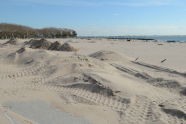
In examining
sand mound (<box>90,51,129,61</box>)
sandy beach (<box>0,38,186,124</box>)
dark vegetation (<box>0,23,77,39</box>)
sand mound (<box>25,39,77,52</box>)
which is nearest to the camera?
sandy beach (<box>0,38,186,124</box>)

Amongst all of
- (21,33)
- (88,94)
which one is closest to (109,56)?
(88,94)

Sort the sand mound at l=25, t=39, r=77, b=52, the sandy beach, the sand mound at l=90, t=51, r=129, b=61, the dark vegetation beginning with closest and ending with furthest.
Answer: the sandy beach
the sand mound at l=90, t=51, r=129, b=61
the sand mound at l=25, t=39, r=77, b=52
the dark vegetation

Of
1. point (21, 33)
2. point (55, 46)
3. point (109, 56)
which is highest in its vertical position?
point (109, 56)

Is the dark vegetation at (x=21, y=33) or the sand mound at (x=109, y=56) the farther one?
the dark vegetation at (x=21, y=33)

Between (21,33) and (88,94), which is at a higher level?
(88,94)

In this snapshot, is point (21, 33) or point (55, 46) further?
point (21, 33)

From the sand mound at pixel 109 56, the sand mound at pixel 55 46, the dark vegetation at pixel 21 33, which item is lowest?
the dark vegetation at pixel 21 33

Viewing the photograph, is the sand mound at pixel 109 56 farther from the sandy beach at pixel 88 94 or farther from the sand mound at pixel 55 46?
the sand mound at pixel 55 46

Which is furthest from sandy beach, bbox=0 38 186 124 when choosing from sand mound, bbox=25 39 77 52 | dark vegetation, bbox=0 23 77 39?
dark vegetation, bbox=0 23 77 39

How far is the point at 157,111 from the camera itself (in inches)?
239

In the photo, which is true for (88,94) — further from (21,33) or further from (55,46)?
(21,33)

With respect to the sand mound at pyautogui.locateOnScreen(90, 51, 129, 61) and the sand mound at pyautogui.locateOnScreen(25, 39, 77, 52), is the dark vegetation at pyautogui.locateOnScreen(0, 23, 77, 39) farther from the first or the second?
the sand mound at pyautogui.locateOnScreen(90, 51, 129, 61)

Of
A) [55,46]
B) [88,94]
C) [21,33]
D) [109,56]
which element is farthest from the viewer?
[21,33]

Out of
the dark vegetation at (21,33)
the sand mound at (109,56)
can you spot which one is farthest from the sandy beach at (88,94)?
the dark vegetation at (21,33)
